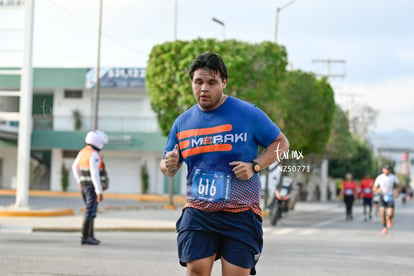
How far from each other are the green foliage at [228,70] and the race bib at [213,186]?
19.9 m

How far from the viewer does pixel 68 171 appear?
154 feet

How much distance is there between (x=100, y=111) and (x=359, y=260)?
36065 millimetres

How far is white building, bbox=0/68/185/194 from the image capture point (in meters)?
45.6

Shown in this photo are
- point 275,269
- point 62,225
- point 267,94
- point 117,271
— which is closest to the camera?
point 117,271

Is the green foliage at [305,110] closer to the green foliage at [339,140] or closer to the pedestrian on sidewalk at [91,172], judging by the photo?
the green foliage at [339,140]

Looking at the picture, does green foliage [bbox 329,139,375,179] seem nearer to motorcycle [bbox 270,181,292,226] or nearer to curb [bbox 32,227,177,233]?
motorcycle [bbox 270,181,292,226]

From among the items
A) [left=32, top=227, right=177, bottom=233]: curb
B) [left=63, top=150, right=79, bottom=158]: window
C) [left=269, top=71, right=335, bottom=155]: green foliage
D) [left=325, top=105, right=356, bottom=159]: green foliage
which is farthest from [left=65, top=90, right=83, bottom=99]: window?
[left=32, top=227, right=177, bottom=233]: curb

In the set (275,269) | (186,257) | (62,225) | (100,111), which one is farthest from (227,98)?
(100,111)

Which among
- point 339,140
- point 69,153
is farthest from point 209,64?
point 69,153

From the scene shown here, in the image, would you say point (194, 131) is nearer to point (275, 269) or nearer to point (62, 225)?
point (275, 269)

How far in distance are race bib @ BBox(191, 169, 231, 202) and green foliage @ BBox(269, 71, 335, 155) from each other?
71.4 ft

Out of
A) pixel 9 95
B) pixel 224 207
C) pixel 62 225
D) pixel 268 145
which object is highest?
pixel 9 95

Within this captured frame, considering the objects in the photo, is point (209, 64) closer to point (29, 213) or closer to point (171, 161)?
point (171, 161)

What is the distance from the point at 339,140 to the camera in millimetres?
46031
